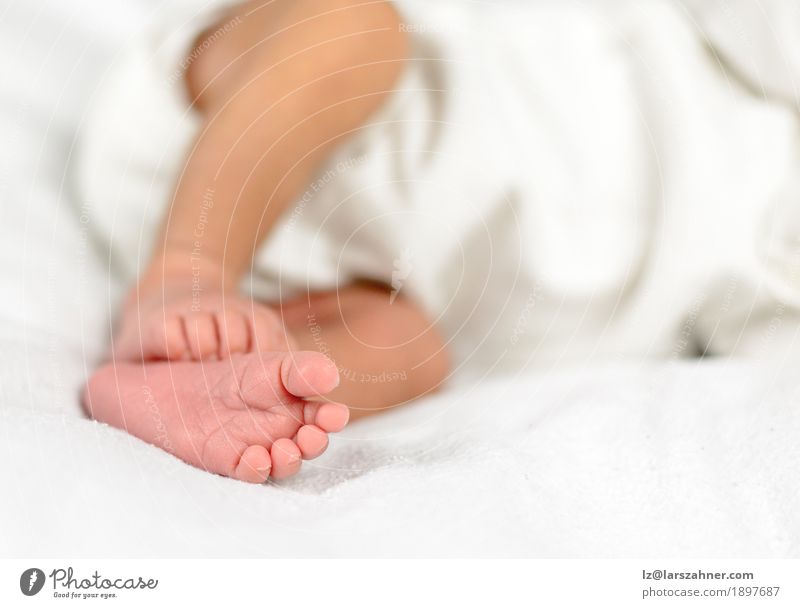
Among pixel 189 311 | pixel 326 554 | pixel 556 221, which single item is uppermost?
pixel 556 221

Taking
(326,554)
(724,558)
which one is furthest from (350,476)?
(724,558)

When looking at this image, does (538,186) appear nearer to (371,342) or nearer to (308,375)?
(371,342)

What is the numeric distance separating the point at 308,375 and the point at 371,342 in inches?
5.9

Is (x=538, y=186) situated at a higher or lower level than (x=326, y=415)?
higher

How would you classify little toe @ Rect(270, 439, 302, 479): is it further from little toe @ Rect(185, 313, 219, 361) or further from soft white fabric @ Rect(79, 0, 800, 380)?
soft white fabric @ Rect(79, 0, 800, 380)

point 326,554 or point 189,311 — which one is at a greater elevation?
point 189,311

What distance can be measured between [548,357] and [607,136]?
15cm

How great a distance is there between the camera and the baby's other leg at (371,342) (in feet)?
1.63

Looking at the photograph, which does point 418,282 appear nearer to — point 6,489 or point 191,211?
point 191,211

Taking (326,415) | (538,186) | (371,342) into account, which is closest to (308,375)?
(326,415)

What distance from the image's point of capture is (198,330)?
1.43 ft

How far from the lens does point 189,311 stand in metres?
0.45

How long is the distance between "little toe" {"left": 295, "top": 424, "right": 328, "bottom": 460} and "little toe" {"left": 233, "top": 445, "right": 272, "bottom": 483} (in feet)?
0.05

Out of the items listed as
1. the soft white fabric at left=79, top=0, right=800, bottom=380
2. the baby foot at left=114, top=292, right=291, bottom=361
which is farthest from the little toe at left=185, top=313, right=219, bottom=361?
the soft white fabric at left=79, top=0, right=800, bottom=380
